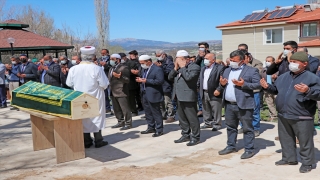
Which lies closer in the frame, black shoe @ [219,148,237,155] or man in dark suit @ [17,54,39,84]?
black shoe @ [219,148,237,155]

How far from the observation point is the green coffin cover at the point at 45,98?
5477mm

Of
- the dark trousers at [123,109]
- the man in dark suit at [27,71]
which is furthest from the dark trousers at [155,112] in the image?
the man in dark suit at [27,71]

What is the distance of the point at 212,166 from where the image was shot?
5371mm

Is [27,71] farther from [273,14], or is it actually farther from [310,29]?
[273,14]

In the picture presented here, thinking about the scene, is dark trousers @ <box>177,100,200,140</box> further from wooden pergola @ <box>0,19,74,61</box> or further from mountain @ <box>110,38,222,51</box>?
mountain @ <box>110,38,222,51</box>

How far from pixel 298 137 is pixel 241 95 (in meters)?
1.14

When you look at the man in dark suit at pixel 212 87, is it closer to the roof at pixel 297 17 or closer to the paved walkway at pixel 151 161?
the paved walkway at pixel 151 161

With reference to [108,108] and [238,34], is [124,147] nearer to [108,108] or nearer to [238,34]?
[108,108]

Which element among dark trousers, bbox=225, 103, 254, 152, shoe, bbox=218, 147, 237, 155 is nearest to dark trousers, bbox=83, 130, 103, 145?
shoe, bbox=218, 147, 237, 155

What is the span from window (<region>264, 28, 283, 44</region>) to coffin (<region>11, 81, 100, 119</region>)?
76.2ft

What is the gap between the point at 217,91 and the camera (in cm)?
690

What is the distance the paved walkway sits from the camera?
503 centimetres

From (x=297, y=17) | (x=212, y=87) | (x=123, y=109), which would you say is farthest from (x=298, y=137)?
(x=297, y=17)

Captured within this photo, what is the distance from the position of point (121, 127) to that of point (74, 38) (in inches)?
1412
